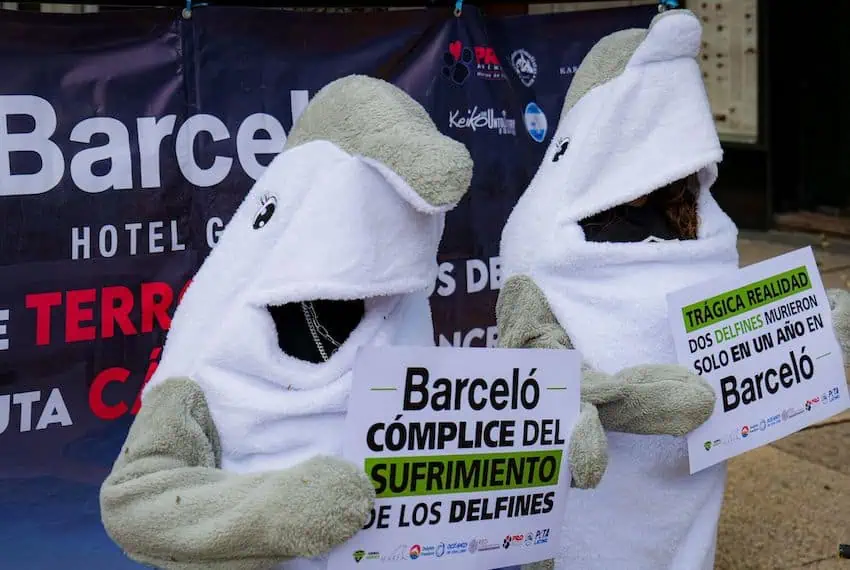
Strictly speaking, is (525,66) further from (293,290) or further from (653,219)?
(293,290)

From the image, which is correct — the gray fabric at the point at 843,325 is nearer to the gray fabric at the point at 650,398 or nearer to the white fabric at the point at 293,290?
the gray fabric at the point at 650,398

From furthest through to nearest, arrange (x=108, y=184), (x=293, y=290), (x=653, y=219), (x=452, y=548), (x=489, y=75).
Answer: (x=489, y=75), (x=108, y=184), (x=653, y=219), (x=452, y=548), (x=293, y=290)

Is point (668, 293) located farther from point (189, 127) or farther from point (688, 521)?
point (189, 127)

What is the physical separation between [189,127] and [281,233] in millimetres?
1421

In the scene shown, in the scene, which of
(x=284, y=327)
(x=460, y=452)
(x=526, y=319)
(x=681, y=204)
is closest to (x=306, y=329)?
(x=284, y=327)

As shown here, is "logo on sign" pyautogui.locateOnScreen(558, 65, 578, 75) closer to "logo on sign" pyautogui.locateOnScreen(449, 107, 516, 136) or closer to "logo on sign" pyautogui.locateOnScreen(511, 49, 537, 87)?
"logo on sign" pyautogui.locateOnScreen(511, 49, 537, 87)

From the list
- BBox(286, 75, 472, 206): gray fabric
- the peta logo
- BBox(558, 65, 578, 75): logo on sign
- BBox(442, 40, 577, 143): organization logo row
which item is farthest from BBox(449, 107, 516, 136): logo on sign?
BBox(286, 75, 472, 206): gray fabric

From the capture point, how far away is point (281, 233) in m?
2.42

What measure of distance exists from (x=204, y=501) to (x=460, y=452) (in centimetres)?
55

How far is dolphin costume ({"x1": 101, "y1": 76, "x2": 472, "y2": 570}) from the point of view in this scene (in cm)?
226

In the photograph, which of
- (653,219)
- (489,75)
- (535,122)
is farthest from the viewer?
(535,122)

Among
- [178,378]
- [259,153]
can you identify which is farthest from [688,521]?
[259,153]

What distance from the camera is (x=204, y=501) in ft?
7.31

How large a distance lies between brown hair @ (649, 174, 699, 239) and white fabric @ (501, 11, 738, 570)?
0.44ft
